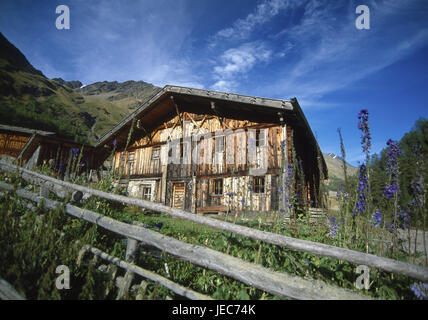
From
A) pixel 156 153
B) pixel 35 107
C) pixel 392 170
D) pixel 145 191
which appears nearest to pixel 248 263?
pixel 392 170

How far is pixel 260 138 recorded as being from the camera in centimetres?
1093

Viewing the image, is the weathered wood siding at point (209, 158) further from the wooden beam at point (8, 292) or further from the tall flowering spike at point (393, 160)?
the wooden beam at point (8, 292)

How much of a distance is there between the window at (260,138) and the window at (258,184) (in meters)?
1.79

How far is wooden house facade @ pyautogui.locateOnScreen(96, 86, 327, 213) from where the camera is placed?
401 inches

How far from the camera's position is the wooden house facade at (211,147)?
10.2 m

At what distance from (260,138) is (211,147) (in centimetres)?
298

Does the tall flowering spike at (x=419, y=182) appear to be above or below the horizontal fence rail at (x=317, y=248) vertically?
above

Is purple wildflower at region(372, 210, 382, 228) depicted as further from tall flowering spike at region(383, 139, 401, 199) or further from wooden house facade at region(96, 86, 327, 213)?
wooden house facade at region(96, 86, 327, 213)

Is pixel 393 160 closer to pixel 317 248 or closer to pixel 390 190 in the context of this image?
pixel 390 190

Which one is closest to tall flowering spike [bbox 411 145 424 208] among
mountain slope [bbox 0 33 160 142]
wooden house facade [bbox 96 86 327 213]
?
wooden house facade [bbox 96 86 327 213]

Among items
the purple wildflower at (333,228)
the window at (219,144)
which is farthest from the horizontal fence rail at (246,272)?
the window at (219,144)

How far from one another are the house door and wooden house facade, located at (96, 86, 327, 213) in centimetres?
6
